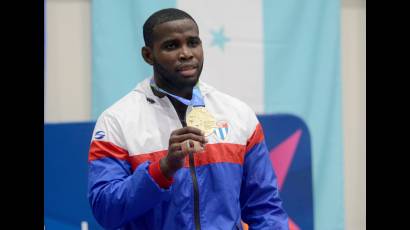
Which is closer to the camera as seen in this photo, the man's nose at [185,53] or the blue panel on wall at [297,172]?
the man's nose at [185,53]

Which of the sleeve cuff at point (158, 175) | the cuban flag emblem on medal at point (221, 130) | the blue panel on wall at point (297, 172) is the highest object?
the cuban flag emblem on medal at point (221, 130)

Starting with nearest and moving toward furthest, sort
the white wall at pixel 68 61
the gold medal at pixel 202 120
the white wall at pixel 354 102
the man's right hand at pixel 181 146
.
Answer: the man's right hand at pixel 181 146 < the gold medal at pixel 202 120 < the white wall at pixel 68 61 < the white wall at pixel 354 102

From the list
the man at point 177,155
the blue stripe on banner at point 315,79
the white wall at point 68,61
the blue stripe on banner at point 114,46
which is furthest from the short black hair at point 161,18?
the blue stripe on banner at point 315,79

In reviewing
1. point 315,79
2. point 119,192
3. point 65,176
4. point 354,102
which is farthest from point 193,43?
point 354,102

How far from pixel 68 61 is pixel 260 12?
97cm

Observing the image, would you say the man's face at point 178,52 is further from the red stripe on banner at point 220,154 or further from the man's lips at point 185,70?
the red stripe on banner at point 220,154

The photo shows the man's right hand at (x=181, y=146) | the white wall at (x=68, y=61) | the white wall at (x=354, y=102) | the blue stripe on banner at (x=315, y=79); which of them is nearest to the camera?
the man's right hand at (x=181, y=146)

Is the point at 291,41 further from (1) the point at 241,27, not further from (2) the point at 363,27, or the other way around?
(2) the point at 363,27

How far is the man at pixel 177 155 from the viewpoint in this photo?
1390 mm

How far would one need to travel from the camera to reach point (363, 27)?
289cm

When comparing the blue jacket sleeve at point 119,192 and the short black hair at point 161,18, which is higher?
the short black hair at point 161,18

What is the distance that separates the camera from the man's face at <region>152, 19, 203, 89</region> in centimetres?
155

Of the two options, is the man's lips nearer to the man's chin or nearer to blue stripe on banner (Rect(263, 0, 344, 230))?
the man's chin

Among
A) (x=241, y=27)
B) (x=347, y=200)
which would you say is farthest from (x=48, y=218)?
(x=347, y=200)
